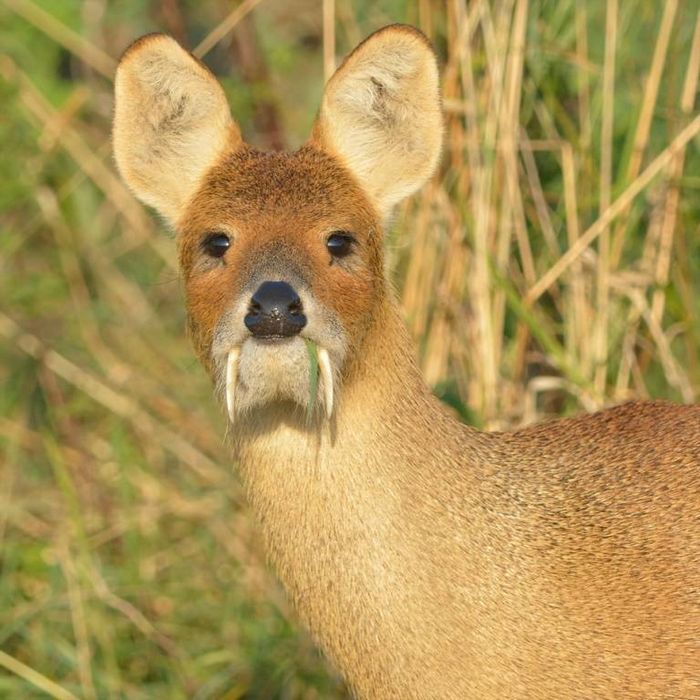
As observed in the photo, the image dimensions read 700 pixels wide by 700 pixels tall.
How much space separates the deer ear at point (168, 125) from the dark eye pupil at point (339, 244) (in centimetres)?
50

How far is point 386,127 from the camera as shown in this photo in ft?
12.0

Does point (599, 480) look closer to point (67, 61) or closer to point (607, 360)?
point (607, 360)

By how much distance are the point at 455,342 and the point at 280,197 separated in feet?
6.08

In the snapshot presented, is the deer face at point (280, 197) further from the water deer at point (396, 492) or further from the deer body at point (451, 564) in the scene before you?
the deer body at point (451, 564)

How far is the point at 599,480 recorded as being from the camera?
349 centimetres

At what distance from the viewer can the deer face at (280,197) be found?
10.1 ft

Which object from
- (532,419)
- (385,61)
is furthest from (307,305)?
(532,419)

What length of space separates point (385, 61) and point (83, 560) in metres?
2.24

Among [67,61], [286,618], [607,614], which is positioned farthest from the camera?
[67,61]

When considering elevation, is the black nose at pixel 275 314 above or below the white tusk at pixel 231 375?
above

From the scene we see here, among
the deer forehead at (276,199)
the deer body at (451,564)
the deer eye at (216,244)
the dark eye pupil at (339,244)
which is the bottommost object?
the deer body at (451,564)

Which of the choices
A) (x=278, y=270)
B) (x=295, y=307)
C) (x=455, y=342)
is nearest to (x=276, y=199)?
(x=278, y=270)

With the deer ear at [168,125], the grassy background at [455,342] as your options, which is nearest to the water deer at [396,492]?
the deer ear at [168,125]

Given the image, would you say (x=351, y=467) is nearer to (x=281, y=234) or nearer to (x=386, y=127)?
(x=281, y=234)
